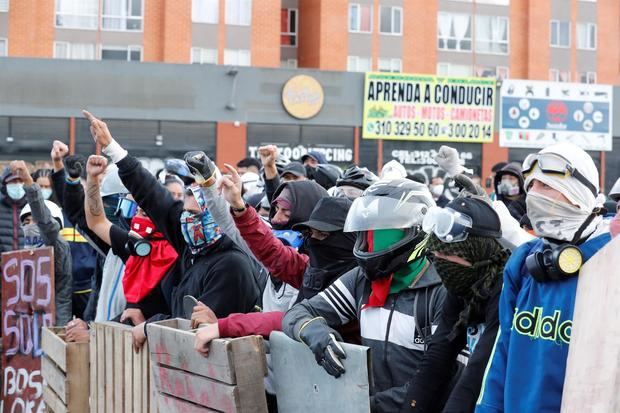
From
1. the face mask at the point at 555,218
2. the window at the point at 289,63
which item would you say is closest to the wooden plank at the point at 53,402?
the face mask at the point at 555,218

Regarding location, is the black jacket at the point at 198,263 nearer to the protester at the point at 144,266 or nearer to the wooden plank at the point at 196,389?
the protester at the point at 144,266

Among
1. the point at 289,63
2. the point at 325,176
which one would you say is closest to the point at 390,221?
the point at 325,176

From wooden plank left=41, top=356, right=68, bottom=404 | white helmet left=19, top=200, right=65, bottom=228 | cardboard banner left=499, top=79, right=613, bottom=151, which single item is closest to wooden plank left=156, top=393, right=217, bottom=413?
wooden plank left=41, top=356, right=68, bottom=404

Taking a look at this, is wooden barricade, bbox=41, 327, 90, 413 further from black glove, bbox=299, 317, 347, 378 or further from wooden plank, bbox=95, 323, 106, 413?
black glove, bbox=299, 317, 347, 378

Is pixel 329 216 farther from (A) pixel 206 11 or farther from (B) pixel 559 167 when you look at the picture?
(A) pixel 206 11

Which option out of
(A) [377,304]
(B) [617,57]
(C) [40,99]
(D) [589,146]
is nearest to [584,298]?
(A) [377,304]

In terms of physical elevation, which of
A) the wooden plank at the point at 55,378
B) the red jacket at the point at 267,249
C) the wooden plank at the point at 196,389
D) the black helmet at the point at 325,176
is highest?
→ the black helmet at the point at 325,176

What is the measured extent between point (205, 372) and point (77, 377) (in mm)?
1804

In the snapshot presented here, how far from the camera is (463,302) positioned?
12.4ft

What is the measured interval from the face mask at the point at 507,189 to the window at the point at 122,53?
38.8 m

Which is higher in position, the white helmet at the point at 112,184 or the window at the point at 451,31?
the window at the point at 451,31

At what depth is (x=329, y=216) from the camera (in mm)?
4840

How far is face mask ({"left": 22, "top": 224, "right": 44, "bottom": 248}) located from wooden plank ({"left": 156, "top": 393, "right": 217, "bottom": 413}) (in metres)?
4.46

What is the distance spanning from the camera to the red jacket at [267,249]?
521 cm
